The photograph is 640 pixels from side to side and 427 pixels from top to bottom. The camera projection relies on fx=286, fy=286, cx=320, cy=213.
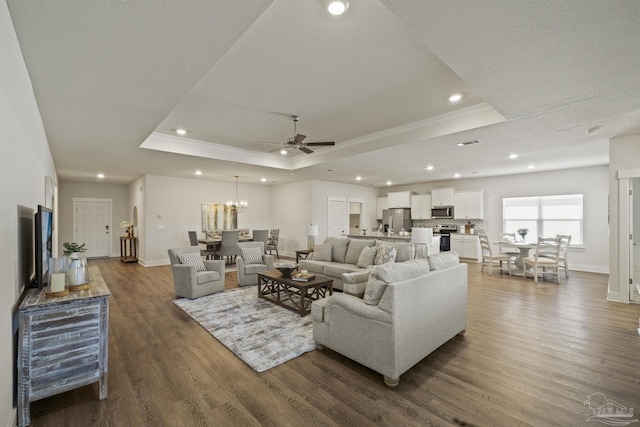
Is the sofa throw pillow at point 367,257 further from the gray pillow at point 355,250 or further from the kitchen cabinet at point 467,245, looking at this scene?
the kitchen cabinet at point 467,245

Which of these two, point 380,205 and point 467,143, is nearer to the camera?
point 467,143

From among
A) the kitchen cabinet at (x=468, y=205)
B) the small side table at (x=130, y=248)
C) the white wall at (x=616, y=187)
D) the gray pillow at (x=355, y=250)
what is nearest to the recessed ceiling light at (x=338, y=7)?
the gray pillow at (x=355, y=250)

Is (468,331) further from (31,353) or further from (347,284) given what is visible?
(31,353)

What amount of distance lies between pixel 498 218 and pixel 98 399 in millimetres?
9896

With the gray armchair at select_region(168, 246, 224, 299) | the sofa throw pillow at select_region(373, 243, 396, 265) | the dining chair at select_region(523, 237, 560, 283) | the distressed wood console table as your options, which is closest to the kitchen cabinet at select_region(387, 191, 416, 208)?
the dining chair at select_region(523, 237, 560, 283)

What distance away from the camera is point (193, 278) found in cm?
473

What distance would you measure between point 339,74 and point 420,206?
7.99 meters

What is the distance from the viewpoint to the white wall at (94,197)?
9.66 m

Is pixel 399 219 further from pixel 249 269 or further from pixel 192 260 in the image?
pixel 192 260

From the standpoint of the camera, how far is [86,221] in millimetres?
10047

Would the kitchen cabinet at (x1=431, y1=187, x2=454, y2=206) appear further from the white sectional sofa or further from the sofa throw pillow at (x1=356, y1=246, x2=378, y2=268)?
the sofa throw pillow at (x1=356, y1=246, x2=378, y2=268)

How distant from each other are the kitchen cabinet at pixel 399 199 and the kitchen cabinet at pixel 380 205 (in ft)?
1.36

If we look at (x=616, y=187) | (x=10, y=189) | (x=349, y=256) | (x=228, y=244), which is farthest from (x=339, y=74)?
(x=228, y=244)

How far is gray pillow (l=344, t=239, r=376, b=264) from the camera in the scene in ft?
18.1
